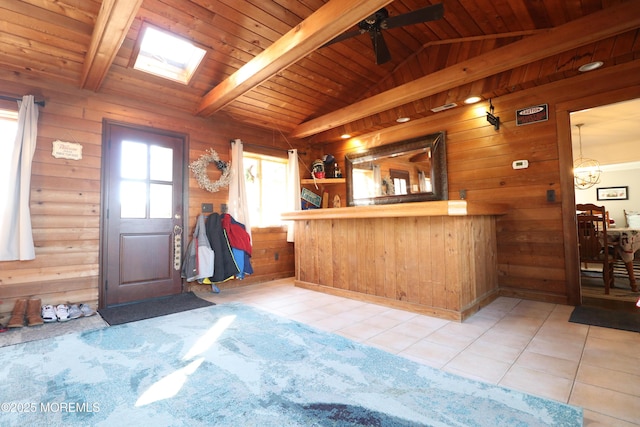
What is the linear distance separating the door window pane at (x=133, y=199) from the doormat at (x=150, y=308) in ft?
3.48

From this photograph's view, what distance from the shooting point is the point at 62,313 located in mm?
2924

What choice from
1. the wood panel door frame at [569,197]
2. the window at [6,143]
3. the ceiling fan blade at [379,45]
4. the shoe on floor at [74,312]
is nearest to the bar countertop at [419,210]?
the wood panel door frame at [569,197]

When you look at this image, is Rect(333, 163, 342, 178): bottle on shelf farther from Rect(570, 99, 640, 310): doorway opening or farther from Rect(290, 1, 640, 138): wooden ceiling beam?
Rect(570, 99, 640, 310): doorway opening

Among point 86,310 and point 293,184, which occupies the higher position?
point 293,184

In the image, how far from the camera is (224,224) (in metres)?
4.18

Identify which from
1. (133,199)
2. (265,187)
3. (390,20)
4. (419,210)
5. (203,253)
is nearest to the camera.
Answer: (390,20)

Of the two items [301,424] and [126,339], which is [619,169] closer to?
[301,424]

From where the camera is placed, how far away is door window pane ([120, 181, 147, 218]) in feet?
A: 12.0

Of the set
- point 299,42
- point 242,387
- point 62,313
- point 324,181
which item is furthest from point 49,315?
point 324,181

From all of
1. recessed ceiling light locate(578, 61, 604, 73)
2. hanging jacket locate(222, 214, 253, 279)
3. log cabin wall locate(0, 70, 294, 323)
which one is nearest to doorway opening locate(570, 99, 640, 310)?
recessed ceiling light locate(578, 61, 604, 73)

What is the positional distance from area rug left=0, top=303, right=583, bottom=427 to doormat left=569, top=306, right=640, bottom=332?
1601 millimetres

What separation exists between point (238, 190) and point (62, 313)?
7.81ft

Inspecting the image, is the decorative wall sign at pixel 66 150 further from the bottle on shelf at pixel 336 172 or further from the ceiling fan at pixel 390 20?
the bottle on shelf at pixel 336 172

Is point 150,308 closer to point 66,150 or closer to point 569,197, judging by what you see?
point 66,150
